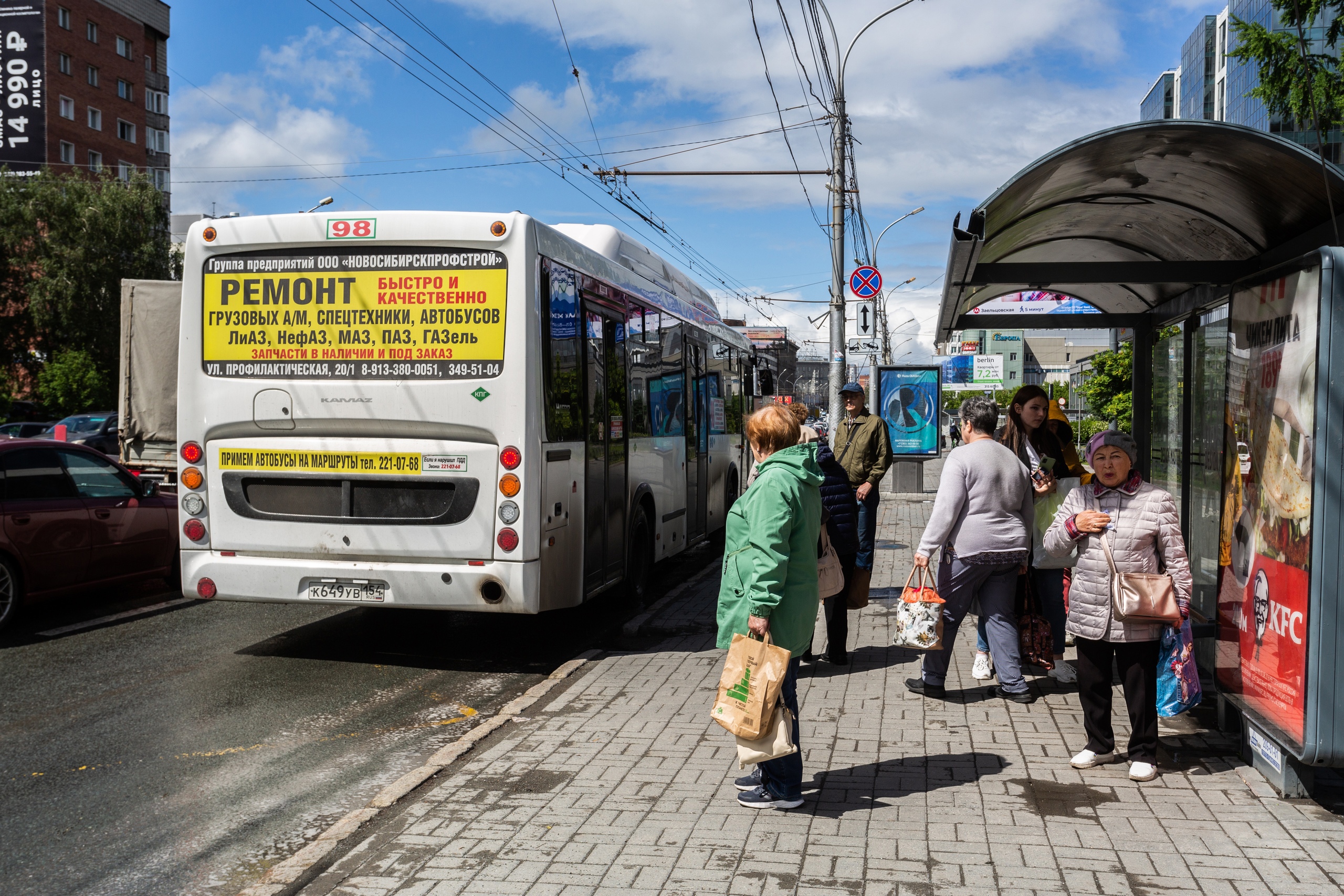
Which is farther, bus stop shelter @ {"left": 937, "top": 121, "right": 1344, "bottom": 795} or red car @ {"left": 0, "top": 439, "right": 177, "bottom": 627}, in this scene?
red car @ {"left": 0, "top": 439, "right": 177, "bottom": 627}

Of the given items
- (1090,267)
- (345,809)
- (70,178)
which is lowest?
(345,809)

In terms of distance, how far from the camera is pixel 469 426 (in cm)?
723

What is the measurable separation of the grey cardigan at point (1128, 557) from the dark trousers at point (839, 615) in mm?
2200

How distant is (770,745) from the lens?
454 cm

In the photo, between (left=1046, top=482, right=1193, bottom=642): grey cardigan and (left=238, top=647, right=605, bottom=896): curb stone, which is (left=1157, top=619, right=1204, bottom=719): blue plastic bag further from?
(left=238, top=647, right=605, bottom=896): curb stone

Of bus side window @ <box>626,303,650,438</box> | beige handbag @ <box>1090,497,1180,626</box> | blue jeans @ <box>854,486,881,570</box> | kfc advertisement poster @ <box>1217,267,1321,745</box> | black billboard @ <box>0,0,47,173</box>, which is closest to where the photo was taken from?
kfc advertisement poster @ <box>1217,267,1321,745</box>

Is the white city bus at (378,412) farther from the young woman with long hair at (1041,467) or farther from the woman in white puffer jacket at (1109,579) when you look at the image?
the woman in white puffer jacket at (1109,579)

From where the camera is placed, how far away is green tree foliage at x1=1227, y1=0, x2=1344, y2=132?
15.2m

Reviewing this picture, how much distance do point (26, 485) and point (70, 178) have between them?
42.6 metres

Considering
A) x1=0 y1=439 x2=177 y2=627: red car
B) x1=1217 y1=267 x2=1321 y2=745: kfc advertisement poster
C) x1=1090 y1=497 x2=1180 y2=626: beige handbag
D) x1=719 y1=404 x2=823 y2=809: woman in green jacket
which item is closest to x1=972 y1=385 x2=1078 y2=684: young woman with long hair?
x1=1217 y1=267 x2=1321 y2=745: kfc advertisement poster

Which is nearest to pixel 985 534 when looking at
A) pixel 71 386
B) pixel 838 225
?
pixel 838 225

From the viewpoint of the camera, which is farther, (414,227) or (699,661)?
(699,661)

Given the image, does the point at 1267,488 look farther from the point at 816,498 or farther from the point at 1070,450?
the point at 1070,450

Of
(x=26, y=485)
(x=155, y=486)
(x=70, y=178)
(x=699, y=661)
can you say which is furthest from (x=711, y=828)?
(x=70, y=178)
